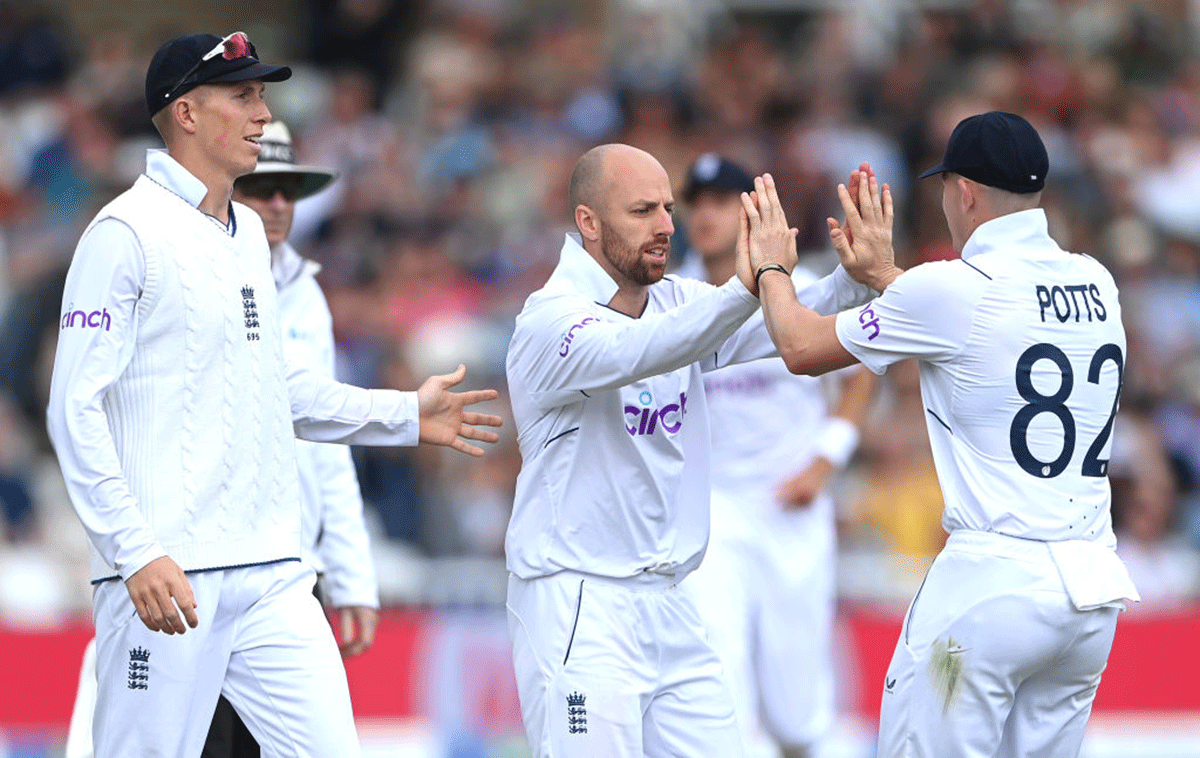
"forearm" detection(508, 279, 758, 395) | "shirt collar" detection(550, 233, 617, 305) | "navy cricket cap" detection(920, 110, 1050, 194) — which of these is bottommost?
"forearm" detection(508, 279, 758, 395)

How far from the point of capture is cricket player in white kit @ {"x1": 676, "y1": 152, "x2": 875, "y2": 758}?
8.38 m

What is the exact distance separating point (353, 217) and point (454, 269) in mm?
861

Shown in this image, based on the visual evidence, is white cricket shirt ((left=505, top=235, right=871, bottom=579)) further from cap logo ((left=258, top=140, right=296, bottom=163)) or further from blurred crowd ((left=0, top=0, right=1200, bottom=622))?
blurred crowd ((left=0, top=0, right=1200, bottom=622))

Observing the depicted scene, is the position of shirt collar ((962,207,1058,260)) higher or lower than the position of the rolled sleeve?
higher

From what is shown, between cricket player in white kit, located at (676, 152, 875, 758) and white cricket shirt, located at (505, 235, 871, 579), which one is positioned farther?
cricket player in white kit, located at (676, 152, 875, 758)

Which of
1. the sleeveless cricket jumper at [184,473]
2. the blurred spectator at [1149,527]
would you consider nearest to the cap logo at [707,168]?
the sleeveless cricket jumper at [184,473]

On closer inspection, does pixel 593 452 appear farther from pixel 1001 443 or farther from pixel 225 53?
pixel 225 53

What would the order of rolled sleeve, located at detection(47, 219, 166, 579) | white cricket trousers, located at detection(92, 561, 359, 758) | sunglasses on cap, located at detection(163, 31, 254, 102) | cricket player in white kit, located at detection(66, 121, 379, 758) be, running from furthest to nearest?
cricket player in white kit, located at detection(66, 121, 379, 758) < sunglasses on cap, located at detection(163, 31, 254, 102) < white cricket trousers, located at detection(92, 561, 359, 758) < rolled sleeve, located at detection(47, 219, 166, 579)

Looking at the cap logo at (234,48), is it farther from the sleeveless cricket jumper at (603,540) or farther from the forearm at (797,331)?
the forearm at (797,331)

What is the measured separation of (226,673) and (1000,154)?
286 cm

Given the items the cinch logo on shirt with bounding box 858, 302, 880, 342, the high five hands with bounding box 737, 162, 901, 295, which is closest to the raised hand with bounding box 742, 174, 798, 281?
the high five hands with bounding box 737, 162, 901, 295

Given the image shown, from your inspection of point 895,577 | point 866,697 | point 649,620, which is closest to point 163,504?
point 649,620

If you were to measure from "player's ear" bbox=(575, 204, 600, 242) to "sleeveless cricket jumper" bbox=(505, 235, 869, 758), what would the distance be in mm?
87

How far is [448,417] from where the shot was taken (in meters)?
6.03
